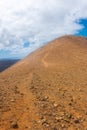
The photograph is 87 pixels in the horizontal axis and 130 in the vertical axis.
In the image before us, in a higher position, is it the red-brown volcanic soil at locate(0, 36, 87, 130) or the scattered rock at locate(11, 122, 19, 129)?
the red-brown volcanic soil at locate(0, 36, 87, 130)

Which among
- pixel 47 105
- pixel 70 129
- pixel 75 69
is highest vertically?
pixel 75 69

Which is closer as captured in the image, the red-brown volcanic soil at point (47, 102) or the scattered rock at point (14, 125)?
the scattered rock at point (14, 125)

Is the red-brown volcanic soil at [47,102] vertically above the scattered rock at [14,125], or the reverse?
the red-brown volcanic soil at [47,102]

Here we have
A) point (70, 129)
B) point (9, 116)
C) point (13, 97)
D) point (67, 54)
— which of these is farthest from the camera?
point (67, 54)

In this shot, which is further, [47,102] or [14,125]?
[47,102]

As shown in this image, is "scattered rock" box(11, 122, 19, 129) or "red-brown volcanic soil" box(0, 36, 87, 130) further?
"red-brown volcanic soil" box(0, 36, 87, 130)

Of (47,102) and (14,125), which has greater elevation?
(47,102)

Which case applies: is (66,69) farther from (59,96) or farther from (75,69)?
(59,96)

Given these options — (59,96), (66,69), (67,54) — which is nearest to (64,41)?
(67,54)

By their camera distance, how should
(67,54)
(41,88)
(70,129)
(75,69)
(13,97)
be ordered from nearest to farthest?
(70,129) < (13,97) < (41,88) < (75,69) < (67,54)

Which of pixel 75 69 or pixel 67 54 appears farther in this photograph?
pixel 67 54

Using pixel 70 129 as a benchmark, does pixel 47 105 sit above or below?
above
